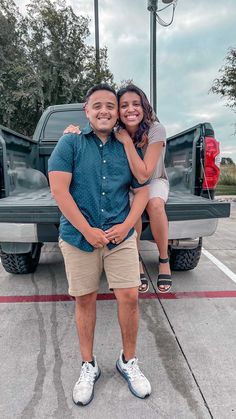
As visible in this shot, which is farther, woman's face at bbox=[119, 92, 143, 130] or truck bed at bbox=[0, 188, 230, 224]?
truck bed at bbox=[0, 188, 230, 224]

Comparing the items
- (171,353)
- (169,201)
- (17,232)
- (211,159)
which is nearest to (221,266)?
(211,159)

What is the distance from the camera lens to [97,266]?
196 cm

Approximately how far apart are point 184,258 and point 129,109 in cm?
202

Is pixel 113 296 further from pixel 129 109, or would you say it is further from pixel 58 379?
pixel 129 109

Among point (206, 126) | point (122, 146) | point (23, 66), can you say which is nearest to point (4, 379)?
point (122, 146)

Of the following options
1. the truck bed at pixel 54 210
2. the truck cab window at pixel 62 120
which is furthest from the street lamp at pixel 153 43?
the truck bed at pixel 54 210

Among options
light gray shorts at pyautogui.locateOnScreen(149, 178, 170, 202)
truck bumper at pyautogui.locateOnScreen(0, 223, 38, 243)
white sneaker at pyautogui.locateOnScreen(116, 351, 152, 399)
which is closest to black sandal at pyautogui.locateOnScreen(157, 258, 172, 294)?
light gray shorts at pyautogui.locateOnScreen(149, 178, 170, 202)

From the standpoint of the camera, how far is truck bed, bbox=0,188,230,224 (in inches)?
101

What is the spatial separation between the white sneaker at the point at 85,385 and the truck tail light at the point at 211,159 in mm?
1749

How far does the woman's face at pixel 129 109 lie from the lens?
6.99 ft

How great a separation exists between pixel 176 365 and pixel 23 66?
1326cm

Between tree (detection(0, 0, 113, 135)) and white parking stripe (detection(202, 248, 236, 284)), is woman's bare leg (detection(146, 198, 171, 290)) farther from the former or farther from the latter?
tree (detection(0, 0, 113, 135))

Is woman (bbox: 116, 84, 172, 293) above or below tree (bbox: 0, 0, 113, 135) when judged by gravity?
below

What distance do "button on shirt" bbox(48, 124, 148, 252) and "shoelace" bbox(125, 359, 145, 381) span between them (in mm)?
713
